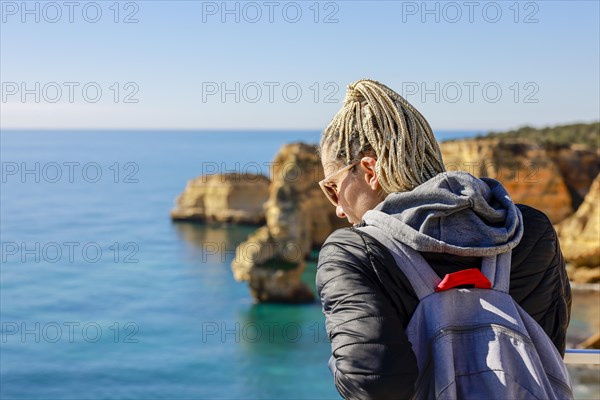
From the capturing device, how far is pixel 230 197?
3894cm

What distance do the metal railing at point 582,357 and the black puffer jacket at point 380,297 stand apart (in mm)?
1048

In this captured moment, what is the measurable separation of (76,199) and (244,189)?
78.8ft

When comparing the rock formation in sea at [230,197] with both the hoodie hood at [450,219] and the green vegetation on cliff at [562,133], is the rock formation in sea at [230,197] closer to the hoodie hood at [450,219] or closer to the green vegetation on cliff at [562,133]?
the green vegetation on cliff at [562,133]

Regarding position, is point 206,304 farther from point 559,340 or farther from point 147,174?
point 147,174

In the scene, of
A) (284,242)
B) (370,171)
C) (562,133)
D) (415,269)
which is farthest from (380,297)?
(562,133)

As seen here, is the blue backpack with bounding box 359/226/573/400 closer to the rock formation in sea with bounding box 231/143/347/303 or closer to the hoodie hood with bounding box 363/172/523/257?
the hoodie hood with bounding box 363/172/523/257

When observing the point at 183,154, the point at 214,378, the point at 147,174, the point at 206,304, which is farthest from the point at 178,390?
the point at 183,154

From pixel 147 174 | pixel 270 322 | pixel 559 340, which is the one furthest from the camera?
pixel 147 174

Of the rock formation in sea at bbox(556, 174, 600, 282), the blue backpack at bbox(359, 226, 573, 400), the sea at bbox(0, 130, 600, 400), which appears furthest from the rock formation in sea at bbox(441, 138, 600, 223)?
the blue backpack at bbox(359, 226, 573, 400)

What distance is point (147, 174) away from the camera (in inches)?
2918

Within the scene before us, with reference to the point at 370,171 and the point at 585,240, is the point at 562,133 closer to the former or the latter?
the point at 585,240

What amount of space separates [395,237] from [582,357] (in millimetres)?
1447

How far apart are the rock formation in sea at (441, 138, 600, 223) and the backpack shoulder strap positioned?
18.5 meters

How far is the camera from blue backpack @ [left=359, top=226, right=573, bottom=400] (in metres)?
1.09
